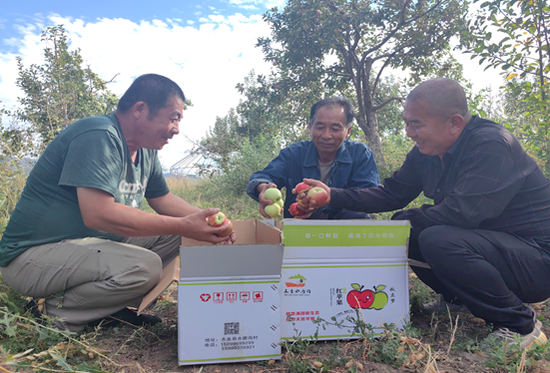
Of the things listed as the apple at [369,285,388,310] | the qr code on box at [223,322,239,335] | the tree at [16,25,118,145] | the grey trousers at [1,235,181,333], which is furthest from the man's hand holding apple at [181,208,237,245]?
the tree at [16,25,118,145]

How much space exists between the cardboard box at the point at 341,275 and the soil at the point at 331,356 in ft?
0.45

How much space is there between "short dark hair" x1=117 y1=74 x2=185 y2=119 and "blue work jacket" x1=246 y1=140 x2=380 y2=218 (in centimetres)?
109

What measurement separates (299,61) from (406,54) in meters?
2.21

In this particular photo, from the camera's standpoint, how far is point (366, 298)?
2131mm

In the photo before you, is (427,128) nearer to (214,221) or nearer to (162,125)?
(214,221)

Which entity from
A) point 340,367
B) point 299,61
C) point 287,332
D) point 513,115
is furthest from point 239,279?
point 513,115

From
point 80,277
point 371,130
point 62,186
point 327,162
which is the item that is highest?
point 371,130

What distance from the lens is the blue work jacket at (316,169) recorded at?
3355 mm

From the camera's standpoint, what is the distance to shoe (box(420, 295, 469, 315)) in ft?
8.60

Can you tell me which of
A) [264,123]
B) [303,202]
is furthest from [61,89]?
[303,202]

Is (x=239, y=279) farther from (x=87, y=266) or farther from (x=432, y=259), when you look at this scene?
(x=432, y=259)

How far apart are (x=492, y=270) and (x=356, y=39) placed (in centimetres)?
647

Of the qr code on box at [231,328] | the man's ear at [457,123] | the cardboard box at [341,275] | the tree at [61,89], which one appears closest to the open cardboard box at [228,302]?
the qr code on box at [231,328]

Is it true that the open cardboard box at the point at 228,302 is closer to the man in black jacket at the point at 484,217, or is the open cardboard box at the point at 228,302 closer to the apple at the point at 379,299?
the apple at the point at 379,299
